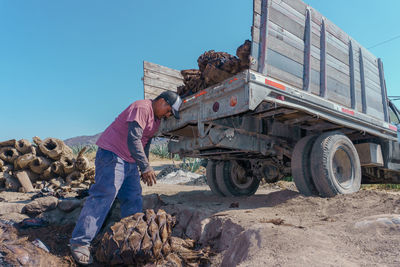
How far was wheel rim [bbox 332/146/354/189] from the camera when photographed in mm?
4066

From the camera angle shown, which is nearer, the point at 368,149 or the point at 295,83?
the point at 295,83

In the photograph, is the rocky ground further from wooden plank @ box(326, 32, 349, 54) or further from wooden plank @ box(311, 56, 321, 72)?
wooden plank @ box(326, 32, 349, 54)

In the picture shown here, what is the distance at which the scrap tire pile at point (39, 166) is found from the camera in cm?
668

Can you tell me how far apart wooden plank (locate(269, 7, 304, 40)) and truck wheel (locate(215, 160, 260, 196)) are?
2590 millimetres

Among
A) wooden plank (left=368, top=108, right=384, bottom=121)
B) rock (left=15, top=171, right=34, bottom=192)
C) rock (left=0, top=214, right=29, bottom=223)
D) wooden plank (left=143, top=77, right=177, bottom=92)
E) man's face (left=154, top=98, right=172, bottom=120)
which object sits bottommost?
rock (left=0, top=214, right=29, bottom=223)

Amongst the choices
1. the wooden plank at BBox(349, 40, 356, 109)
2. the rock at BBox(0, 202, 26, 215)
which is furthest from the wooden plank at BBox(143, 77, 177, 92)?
the wooden plank at BBox(349, 40, 356, 109)

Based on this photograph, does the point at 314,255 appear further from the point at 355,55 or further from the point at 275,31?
the point at 355,55

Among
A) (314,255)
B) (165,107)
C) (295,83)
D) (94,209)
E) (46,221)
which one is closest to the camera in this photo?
(314,255)

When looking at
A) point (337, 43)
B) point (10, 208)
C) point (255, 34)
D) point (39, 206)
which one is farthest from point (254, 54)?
point (10, 208)

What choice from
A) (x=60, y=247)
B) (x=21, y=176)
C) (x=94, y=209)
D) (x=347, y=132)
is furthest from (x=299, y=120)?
(x=21, y=176)

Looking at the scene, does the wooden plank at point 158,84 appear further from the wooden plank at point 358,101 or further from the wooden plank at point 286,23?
the wooden plank at point 358,101

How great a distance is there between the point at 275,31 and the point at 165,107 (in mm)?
1680

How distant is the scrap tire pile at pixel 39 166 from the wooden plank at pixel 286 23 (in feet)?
20.0

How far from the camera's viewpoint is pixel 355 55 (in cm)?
448
